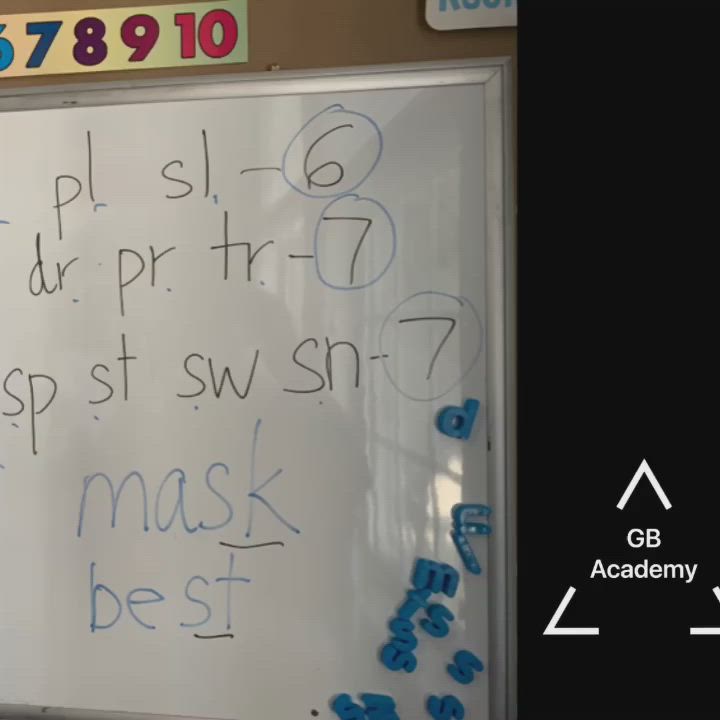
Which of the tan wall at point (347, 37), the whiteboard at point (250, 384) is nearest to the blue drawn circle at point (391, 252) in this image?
the whiteboard at point (250, 384)

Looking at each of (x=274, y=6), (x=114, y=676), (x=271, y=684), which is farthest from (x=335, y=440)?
(x=274, y=6)

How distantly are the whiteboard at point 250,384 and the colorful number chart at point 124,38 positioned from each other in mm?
44

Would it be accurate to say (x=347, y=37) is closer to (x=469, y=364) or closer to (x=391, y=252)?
(x=391, y=252)

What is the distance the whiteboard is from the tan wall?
0.03 metres

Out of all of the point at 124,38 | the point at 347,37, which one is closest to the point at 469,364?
the point at 347,37

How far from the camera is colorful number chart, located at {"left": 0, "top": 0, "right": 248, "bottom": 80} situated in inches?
36.9

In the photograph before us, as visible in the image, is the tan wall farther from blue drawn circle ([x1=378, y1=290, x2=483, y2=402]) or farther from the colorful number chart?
blue drawn circle ([x1=378, y1=290, x2=483, y2=402])

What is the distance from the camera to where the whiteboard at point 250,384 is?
893mm

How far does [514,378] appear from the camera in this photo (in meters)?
0.89

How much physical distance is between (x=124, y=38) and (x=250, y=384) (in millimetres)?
492

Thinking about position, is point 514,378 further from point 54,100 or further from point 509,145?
point 54,100

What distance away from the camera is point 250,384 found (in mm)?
918

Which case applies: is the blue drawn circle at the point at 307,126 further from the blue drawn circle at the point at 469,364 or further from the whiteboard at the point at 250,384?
the blue drawn circle at the point at 469,364

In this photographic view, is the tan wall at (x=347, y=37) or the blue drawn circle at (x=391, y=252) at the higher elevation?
the tan wall at (x=347, y=37)
